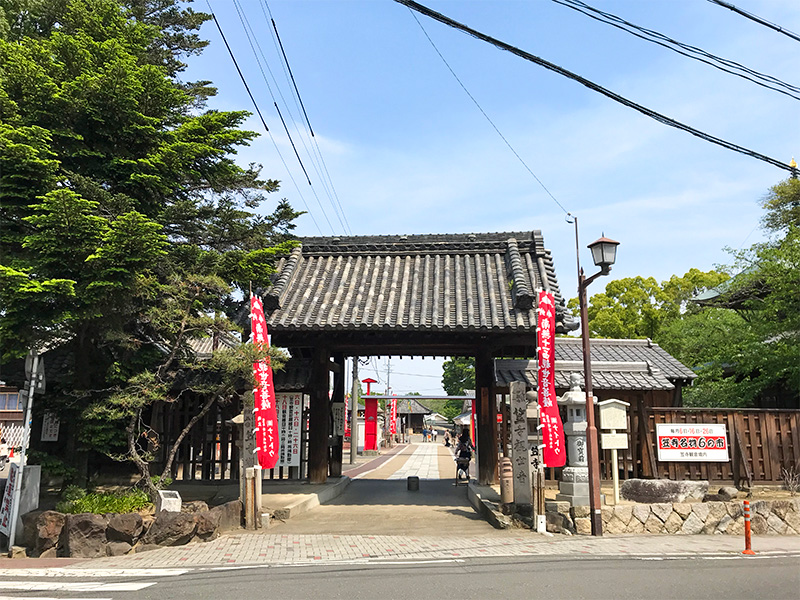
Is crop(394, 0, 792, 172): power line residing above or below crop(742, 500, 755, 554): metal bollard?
above

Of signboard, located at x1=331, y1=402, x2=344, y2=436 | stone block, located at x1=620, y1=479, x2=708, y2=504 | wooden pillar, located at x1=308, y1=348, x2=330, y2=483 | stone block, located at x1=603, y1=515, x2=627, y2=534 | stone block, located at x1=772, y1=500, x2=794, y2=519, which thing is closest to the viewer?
stone block, located at x1=603, y1=515, x2=627, y2=534

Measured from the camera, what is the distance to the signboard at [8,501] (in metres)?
9.98

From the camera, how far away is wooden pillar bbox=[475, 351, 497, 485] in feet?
49.1

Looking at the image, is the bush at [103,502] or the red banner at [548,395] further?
the red banner at [548,395]

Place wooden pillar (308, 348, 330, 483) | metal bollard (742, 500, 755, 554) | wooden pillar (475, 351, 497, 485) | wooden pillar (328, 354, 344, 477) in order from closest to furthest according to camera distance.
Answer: metal bollard (742, 500, 755, 554) → wooden pillar (475, 351, 497, 485) → wooden pillar (308, 348, 330, 483) → wooden pillar (328, 354, 344, 477)

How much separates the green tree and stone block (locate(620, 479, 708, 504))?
870cm

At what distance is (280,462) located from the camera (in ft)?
50.6

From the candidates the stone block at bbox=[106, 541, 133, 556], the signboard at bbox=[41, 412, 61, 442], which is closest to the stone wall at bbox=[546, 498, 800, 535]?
the stone block at bbox=[106, 541, 133, 556]

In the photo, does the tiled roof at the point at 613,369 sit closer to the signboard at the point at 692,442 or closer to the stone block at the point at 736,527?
the signboard at the point at 692,442

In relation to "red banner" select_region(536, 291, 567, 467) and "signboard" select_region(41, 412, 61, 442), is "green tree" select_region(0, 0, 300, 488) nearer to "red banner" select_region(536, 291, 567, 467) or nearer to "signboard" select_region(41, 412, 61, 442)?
"signboard" select_region(41, 412, 61, 442)

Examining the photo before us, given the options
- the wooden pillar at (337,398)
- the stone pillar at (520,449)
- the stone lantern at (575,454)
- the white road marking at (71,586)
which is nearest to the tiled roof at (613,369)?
the stone pillar at (520,449)

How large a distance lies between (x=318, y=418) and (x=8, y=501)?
23.3 ft

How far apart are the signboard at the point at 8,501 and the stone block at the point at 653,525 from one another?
11.8 meters

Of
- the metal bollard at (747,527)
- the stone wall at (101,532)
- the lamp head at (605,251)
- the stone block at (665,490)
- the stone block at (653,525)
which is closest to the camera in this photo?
the metal bollard at (747,527)
